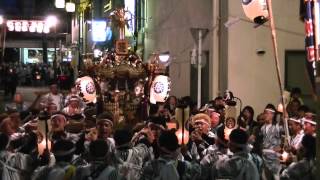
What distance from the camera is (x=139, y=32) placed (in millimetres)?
31438

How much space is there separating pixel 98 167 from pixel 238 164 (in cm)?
181

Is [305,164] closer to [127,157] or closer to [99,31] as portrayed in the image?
[127,157]

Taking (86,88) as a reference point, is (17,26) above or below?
above

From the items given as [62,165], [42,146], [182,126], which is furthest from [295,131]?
[62,165]

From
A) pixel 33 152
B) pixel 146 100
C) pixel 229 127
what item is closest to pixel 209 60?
pixel 146 100

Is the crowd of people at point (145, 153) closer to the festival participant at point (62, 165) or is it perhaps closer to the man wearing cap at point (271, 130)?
the festival participant at point (62, 165)

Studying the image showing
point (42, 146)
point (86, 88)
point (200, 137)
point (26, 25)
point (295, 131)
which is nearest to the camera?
point (42, 146)

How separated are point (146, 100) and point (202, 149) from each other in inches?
275

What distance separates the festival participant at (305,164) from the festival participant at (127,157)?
6.89 ft

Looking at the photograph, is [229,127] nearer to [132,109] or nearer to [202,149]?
[202,149]

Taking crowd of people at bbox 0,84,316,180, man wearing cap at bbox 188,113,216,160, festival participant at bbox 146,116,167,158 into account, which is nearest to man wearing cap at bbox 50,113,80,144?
crowd of people at bbox 0,84,316,180

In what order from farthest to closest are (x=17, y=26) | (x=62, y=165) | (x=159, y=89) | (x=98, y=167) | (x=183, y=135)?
1. (x=17, y=26)
2. (x=159, y=89)
3. (x=183, y=135)
4. (x=62, y=165)
5. (x=98, y=167)

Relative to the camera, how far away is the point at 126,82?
659 inches

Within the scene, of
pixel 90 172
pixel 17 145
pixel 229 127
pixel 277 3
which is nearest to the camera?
pixel 90 172
